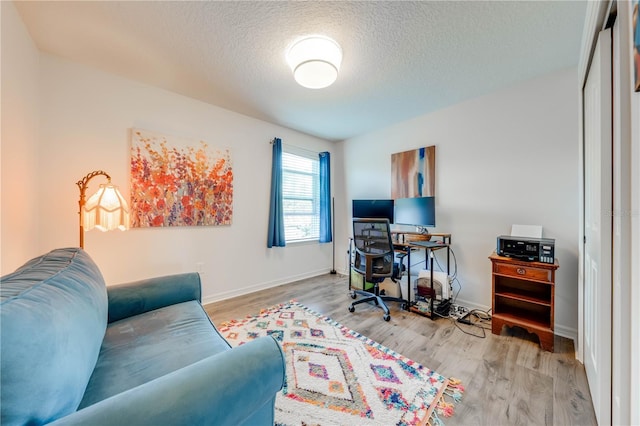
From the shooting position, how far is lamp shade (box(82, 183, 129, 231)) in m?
1.72

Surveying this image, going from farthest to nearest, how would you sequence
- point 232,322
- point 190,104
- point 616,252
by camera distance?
point 190,104
point 232,322
point 616,252

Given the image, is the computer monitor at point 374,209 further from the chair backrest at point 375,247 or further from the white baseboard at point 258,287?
the white baseboard at point 258,287

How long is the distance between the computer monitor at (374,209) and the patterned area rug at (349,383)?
1637mm

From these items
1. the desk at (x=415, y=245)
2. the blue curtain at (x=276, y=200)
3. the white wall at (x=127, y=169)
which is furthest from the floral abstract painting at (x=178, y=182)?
the desk at (x=415, y=245)

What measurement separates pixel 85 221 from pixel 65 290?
1170mm

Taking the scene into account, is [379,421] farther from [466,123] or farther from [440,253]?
[466,123]

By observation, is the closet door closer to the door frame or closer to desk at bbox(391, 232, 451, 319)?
the door frame

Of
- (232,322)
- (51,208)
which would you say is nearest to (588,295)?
(232,322)

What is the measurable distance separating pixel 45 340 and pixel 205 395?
46 centimetres

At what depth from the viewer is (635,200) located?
82cm

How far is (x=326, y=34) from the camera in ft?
5.68

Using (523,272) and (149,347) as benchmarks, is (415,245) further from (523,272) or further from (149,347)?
(149,347)

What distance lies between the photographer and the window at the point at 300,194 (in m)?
3.72

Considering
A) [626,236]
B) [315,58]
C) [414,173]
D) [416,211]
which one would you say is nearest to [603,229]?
[626,236]
